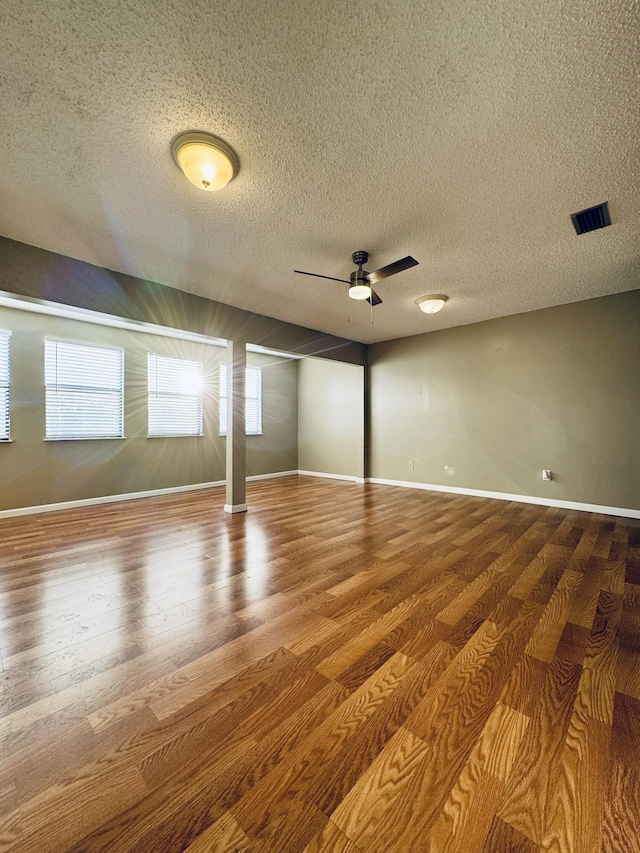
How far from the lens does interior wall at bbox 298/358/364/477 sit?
21.9 feet

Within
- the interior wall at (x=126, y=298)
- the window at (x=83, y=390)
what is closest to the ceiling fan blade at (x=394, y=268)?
the interior wall at (x=126, y=298)

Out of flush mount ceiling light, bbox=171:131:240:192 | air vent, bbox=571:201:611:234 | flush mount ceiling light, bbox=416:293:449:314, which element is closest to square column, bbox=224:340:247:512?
flush mount ceiling light, bbox=416:293:449:314

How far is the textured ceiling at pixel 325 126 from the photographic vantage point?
134cm

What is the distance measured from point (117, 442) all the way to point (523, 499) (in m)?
6.13

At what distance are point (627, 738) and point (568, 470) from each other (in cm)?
400

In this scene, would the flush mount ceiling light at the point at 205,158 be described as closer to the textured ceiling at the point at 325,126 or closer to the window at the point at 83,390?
the textured ceiling at the point at 325,126

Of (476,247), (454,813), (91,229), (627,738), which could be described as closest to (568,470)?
(476,247)

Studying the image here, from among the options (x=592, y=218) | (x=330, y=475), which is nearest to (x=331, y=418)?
(x=330, y=475)

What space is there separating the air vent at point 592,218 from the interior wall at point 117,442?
538 centimetres

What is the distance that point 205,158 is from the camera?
188 cm

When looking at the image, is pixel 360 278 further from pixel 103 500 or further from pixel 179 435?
pixel 103 500

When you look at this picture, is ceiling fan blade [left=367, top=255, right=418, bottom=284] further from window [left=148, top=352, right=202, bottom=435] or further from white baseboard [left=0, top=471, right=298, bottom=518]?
white baseboard [left=0, top=471, right=298, bottom=518]

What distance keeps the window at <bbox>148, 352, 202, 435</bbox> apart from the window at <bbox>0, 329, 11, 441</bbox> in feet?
5.62

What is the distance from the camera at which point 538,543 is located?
318 centimetres
